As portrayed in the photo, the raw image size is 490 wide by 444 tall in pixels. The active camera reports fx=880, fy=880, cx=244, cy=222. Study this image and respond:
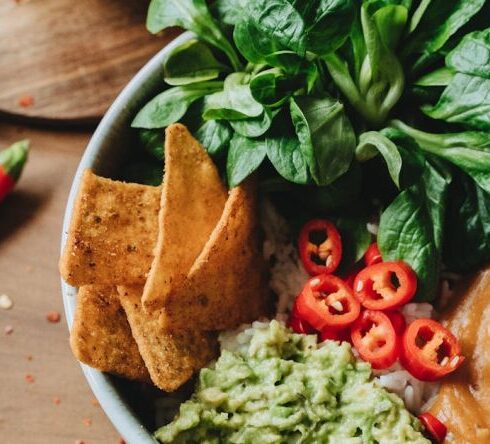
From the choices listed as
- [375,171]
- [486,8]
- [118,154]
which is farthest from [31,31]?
[486,8]

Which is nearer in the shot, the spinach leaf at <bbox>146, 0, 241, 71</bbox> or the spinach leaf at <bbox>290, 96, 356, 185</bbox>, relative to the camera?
the spinach leaf at <bbox>290, 96, 356, 185</bbox>

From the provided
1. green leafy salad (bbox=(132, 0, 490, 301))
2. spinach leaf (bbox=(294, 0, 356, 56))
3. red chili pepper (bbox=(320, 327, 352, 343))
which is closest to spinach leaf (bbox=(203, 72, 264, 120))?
green leafy salad (bbox=(132, 0, 490, 301))

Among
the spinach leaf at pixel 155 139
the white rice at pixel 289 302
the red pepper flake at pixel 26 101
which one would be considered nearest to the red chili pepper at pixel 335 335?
the white rice at pixel 289 302

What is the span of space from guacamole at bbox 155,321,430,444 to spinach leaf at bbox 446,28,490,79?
71 cm

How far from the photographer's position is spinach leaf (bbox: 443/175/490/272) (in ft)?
7.14

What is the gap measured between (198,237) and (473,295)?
0.69 metres

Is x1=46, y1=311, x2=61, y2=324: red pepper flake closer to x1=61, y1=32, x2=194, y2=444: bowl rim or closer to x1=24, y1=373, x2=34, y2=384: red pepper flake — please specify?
x1=24, y1=373, x2=34, y2=384: red pepper flake

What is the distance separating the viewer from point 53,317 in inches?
98.6

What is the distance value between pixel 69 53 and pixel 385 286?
125cm

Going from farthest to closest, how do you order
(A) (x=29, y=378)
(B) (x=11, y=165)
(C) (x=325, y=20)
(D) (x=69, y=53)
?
(D) (x=69, y=53) → (B) (x=11, y=165) → (A) (x=29, y=378) → (C) (x=325, y=20)

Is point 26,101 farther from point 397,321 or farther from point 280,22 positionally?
point 397,321

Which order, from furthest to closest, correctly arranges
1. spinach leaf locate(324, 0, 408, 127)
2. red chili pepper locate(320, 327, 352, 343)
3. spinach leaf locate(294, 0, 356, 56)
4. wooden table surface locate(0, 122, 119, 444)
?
wooden table surface locate(0, 122, 119, 444) < red chili pepper locate(320, 327, 352, 343) < spinach leaf locate(324, 0, 408, 127) < spinach leaf locate(294, 0, 356, 56)

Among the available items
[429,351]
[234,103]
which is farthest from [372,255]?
[234,103]

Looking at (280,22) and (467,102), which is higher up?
(280,22)
